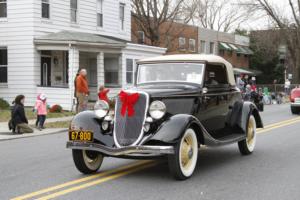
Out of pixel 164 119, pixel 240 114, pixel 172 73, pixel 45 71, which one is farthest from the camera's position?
pixel 45 71

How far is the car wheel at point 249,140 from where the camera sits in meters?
10.2

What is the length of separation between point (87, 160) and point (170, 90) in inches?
69.3

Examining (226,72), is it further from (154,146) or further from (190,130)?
(154,146)

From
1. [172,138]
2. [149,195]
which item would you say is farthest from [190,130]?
[149,195]

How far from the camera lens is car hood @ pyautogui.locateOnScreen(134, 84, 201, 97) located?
8.05 meters

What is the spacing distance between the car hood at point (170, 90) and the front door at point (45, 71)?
17.7 meters

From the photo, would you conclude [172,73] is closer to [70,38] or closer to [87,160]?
[87,160]

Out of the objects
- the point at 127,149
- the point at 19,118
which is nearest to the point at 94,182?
the point at 127,149

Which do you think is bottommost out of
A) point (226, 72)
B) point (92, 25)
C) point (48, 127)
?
point (48, 127)

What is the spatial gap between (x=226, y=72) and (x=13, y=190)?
192 inches

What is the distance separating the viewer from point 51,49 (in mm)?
24109

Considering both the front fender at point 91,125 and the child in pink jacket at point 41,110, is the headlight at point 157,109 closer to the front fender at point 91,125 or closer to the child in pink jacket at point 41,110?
the front fender at point 91,125

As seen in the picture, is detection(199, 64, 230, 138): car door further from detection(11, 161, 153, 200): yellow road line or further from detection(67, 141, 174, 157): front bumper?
detection(67, 141, 174, 157): front bumper

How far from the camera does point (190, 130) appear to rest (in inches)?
309
